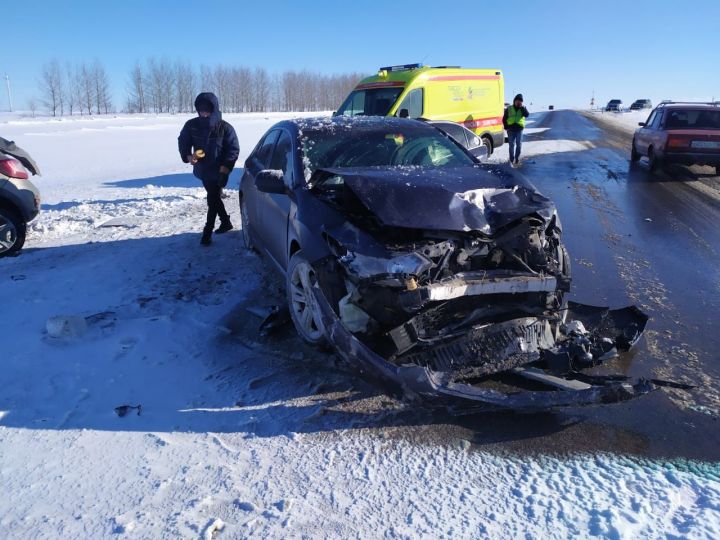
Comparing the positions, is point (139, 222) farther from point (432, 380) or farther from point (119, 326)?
point (432, 380)

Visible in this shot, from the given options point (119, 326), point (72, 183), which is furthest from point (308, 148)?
point (72, 183)

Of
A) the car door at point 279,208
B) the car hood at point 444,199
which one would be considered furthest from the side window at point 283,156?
the car hood at point 444,199

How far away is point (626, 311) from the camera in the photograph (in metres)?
3.89

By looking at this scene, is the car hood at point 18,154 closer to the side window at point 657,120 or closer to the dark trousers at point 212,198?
the dark trousers at point 212,198

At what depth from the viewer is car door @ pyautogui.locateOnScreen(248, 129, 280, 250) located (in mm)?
5242

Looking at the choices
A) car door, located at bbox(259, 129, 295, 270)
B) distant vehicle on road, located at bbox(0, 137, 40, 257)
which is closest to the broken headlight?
car door, located at bbox(259, 129, 295, 270)

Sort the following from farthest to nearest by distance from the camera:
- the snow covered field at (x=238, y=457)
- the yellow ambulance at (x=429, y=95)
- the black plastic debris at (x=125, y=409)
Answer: the yellow ambulance at (x=429, y=95) < the black plastic debris at (x=125, y=409) < the snow covered field at (x=238, y=457)

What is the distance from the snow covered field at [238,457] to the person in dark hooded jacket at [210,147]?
2.18 meters

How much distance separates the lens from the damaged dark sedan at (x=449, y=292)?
2.97 m

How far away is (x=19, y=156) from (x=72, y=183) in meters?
6.33

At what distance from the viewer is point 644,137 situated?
13.3m

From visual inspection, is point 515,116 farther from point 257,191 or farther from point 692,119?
point 257,191

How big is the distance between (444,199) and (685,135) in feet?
35.3

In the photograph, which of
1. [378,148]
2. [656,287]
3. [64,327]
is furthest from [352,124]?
[656,287]
